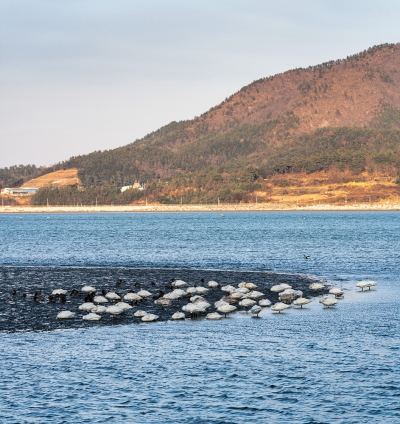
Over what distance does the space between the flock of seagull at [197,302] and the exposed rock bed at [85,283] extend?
0.27 metres

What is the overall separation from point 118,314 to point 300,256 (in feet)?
106

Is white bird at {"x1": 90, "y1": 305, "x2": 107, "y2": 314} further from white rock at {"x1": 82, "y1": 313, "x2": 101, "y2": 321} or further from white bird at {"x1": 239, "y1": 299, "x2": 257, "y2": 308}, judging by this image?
white bird at {"x1": 239, "y1": 299, "x2": 257, "y2": 308}

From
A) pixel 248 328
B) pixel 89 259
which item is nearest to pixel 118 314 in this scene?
pixel 248 328

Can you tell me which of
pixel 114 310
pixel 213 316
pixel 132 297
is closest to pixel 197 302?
pixel 213 316

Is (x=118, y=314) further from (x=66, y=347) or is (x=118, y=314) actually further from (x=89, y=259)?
(x=89, y=259)

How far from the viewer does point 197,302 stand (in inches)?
1126

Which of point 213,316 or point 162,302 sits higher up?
point 162,302

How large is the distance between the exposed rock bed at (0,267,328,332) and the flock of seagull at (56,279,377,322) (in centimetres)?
27

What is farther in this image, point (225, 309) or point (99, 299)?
point (99, 299)

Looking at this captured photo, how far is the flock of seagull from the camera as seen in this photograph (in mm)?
26908

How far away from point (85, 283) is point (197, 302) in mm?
11411

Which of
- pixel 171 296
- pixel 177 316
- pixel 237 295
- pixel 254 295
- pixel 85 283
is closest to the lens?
pixel 177 316

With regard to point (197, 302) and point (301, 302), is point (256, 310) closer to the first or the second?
point (197, 302)

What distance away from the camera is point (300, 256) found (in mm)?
57469
